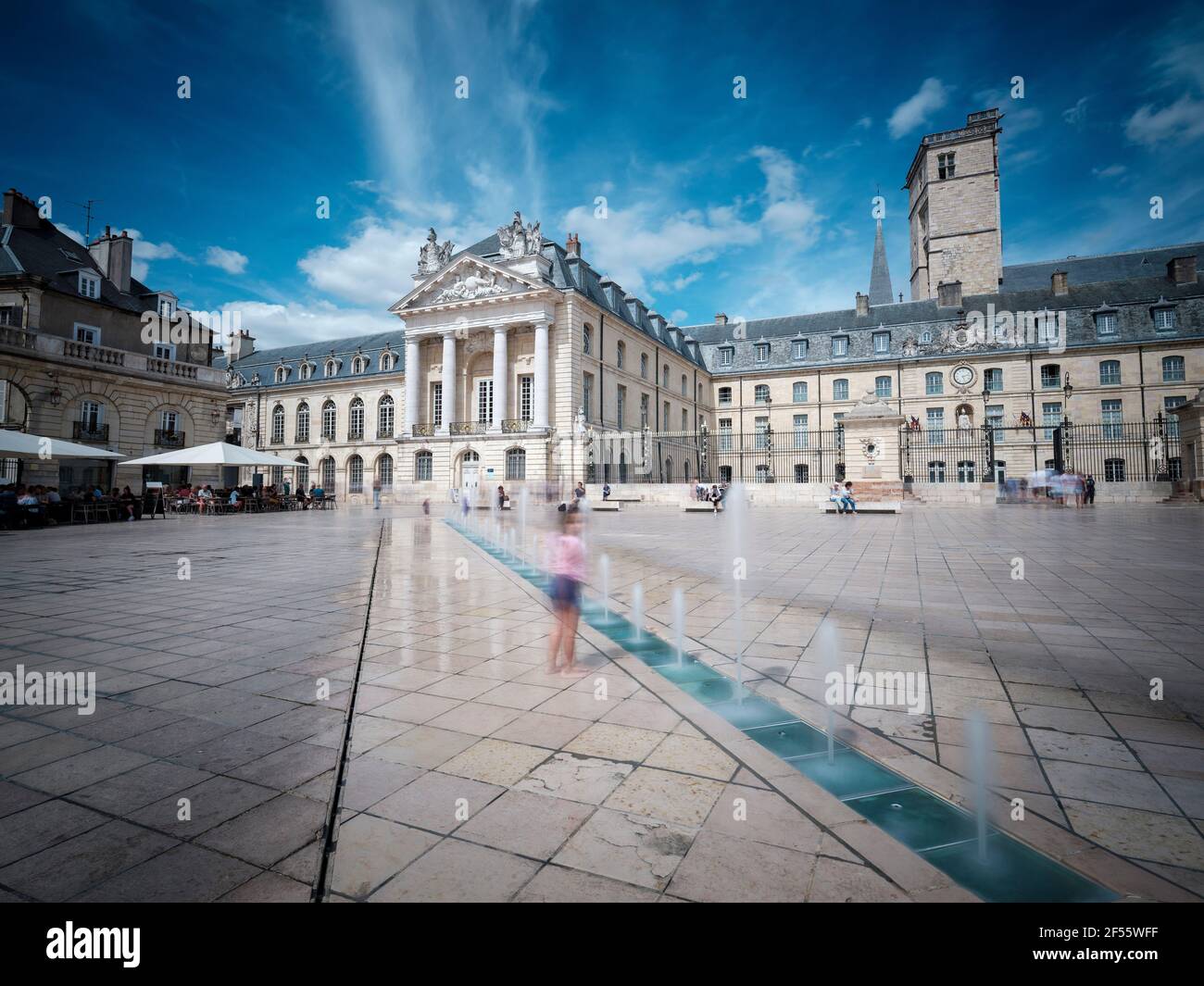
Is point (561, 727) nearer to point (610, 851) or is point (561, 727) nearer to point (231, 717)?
point (610, 851)

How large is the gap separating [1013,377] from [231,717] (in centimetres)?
5143

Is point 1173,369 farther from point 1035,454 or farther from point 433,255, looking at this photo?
point 433,255

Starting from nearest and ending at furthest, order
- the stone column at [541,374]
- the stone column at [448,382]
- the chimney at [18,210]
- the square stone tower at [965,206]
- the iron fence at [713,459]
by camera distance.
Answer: the chimney at [18,210] → the iron fence at [713,459] → the stone column at [541,374] → the stone column at [448,382] → the square stone tower at [965,206]

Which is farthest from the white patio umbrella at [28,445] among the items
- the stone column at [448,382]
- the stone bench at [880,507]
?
the stone bench at [880,507]

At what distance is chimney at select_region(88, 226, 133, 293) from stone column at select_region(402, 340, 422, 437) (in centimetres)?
1443

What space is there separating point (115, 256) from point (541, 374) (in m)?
22.4

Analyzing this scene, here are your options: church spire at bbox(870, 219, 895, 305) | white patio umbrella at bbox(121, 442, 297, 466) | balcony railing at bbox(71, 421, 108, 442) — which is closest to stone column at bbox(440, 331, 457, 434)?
white patio umbrella at bbox(121, 442, 297, 466)

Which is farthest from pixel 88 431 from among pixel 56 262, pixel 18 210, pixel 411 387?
pixel 411 387

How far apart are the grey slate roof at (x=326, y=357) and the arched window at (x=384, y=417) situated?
1971 millimetres

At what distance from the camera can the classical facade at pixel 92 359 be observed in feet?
75.7

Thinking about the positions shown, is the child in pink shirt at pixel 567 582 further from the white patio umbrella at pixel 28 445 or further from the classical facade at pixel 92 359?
the classical facade at pixel 92 359

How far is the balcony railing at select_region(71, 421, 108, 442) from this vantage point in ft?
79.9
